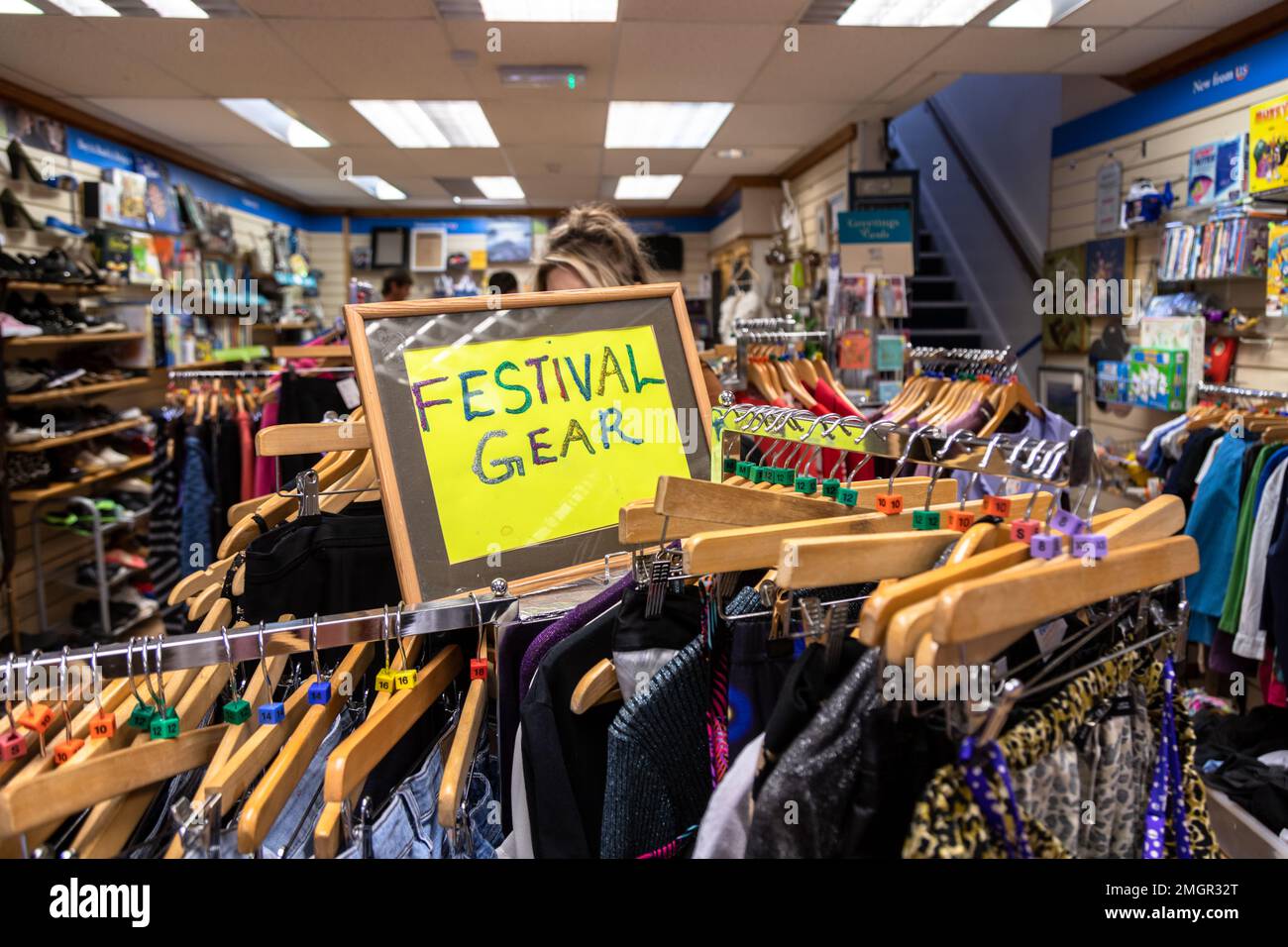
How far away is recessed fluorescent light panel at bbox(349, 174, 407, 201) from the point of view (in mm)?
9270

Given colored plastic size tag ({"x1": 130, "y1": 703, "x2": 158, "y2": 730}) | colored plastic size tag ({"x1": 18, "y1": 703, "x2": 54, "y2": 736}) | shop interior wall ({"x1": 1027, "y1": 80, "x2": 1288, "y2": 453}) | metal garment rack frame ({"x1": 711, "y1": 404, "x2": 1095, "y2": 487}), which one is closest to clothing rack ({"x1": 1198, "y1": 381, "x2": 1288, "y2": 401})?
shop interior wall ({"x1": 1027, "y1": 80, "x2": 1288, "y2": 453})

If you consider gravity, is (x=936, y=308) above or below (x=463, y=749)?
above

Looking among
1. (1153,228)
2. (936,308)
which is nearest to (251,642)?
(1153,228)

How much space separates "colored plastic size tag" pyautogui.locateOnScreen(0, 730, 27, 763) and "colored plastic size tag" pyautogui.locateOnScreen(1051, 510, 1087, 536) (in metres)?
1.35

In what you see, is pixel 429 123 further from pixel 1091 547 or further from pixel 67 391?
pixel 1091 547

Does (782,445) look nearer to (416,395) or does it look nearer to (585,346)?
(585,346)

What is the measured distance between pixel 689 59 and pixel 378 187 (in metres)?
6.16

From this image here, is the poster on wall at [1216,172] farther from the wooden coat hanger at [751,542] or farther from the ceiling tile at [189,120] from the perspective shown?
the ceiling tile at [189,120]

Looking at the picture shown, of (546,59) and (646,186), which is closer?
(546,59)

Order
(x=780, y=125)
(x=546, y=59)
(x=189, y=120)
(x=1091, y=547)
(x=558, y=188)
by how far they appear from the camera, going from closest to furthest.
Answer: (x=1091, y=547) → (x=546, y=59) → (x=189, y=120) → (x=780, y=125) → (x=558, y=188)

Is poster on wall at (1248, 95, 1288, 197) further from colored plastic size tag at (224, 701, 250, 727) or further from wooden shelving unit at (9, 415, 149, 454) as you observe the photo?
wooden shelving unit at (9, 415, 149, 454)

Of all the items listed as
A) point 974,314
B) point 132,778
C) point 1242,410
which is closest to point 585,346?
point 132,778

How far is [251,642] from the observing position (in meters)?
1.19
